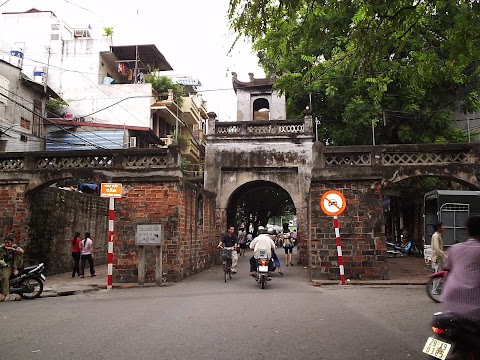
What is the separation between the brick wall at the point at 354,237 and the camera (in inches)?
427

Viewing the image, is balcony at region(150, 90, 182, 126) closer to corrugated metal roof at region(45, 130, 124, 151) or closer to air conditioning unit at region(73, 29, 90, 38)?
corrugated metal roof at region(45, 130, 124, 151)

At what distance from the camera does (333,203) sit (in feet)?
34.0

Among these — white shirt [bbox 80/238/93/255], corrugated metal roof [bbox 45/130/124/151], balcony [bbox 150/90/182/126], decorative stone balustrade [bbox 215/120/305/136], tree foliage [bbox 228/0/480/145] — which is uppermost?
balcony [bbox 150/90/182/126]

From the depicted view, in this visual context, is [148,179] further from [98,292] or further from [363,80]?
[363,80]

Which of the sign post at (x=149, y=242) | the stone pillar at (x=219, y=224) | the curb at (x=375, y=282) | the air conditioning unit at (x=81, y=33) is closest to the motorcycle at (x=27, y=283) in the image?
the sign post at (x=149, y=242)

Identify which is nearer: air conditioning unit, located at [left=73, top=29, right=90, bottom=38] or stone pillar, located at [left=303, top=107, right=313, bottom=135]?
stone pillar, located at [left=303, top=107, right=313, bottom=135]

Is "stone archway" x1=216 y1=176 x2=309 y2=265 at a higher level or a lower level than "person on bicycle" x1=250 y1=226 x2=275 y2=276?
higher

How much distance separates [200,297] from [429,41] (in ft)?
20.6

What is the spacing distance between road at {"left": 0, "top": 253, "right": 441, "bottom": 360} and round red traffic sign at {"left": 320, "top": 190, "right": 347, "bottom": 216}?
6.16 ft

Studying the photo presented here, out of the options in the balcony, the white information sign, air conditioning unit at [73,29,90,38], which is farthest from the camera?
air conditioning unit at [73,29,90,38]

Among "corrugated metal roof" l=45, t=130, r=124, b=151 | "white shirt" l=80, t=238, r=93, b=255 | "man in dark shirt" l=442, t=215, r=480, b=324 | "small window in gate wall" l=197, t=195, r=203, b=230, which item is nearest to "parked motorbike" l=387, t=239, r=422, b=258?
"small window in gate wall" l=197, t=195, r=203, b=230

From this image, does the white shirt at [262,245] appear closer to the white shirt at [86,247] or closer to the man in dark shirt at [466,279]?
the white shirt at [86,247]

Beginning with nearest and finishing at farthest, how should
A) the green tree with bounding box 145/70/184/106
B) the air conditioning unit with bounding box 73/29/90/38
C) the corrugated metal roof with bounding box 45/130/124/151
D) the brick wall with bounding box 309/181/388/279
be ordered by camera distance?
the brick wall with bounding box 309/181/388/279 < the corrugated metal roof with bounding box 45/130/124/151 < the green tree with bounding box 145/70/184/106 < the air conditioning unit with bounding box 73/29/90/38

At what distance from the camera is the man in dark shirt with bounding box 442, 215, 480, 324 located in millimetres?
3190
